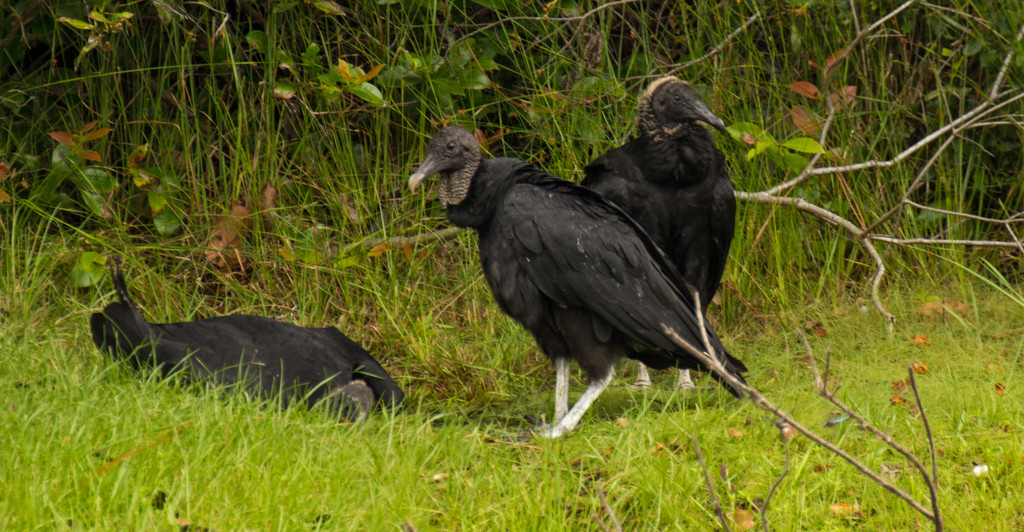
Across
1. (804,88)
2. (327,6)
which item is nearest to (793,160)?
(804,88)

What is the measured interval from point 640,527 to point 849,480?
0.61 m

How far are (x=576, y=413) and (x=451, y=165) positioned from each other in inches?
36.1

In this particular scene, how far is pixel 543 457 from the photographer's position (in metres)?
2.81

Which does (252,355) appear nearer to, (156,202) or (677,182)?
(156,202)

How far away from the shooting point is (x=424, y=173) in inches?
131

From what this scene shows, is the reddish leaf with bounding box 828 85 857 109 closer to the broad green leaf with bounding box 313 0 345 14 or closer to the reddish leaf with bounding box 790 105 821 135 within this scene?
the reddish leaf with bounding box 790 105 821 135

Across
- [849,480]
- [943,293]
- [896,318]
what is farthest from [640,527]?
[943,293]

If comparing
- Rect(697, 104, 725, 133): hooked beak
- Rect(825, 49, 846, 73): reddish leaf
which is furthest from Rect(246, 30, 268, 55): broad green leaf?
Rect(825, 49, 846, 73): reddish leaf

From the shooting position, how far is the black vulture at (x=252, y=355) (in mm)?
3193

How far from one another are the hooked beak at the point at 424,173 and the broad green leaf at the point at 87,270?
148 centimetres

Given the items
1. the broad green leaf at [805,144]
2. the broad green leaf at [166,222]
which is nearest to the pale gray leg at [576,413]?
the broad green leaf at [805,144]

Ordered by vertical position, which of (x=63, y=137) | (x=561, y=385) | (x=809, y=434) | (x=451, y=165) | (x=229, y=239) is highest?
(x=809, y=434)

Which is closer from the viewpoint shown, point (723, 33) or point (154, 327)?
point (154, 327)

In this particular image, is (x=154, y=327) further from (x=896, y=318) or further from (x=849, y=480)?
(x=896, y=318)
